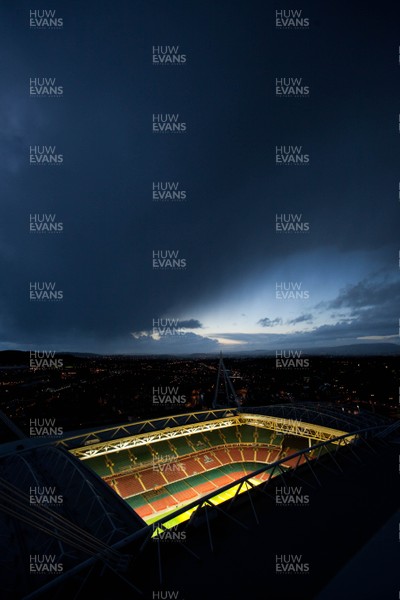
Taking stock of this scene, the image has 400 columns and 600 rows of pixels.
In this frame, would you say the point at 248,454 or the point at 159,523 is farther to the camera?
→ the point at 248,454

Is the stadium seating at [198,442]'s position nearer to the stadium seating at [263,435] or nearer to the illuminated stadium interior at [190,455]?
the illuminated stadium interior at [190,455]

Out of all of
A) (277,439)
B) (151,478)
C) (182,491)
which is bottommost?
(182,491)

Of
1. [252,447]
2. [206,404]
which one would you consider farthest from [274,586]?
[206,404]

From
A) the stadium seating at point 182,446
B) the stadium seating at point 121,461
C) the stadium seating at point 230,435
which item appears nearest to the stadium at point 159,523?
the stadium seating at point 121,461

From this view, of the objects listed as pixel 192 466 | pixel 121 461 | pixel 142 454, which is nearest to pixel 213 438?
pixel 192 466

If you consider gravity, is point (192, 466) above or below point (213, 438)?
below

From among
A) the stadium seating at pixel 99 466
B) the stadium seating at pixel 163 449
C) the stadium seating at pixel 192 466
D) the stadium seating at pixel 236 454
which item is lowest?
the stadium seating at pixel 236 454

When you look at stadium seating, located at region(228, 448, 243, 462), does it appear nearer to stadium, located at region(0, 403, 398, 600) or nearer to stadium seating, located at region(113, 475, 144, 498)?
stadium, located at region(0, 403, 398, 600)

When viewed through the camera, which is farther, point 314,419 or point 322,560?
point 314,419

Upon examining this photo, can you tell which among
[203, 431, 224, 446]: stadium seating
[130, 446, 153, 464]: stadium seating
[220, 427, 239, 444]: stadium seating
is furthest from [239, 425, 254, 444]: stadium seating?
[130, 446, 153, 464]: stadium seating

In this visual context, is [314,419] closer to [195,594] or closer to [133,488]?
[133,488]

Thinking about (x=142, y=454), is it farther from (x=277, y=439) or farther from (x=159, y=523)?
(x=159, y=523)
